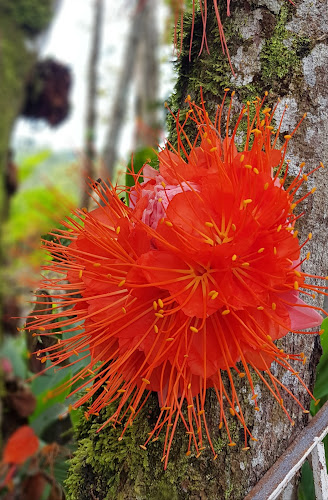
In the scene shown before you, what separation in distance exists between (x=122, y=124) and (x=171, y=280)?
123 inches

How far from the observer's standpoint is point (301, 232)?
61 cm

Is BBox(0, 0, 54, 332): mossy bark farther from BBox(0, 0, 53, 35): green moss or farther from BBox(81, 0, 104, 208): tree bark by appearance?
BBox(81, 0, 104, 208): tree bark

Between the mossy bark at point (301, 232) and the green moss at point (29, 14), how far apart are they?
73.8 inches

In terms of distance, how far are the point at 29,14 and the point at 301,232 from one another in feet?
7.17

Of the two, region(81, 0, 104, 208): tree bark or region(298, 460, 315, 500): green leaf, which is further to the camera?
region(81, 0, 104, 208): tree bark

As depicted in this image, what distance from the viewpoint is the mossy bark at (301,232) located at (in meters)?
0.53

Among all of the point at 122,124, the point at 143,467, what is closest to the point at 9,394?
the point at 143,467

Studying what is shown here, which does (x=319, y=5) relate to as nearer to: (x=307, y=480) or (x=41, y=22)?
(x=307, y=480)

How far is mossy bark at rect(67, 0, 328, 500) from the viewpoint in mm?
531

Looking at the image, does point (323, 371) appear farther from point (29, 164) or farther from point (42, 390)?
point (29, 164)

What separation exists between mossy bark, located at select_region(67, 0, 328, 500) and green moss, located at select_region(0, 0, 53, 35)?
73.8 inches

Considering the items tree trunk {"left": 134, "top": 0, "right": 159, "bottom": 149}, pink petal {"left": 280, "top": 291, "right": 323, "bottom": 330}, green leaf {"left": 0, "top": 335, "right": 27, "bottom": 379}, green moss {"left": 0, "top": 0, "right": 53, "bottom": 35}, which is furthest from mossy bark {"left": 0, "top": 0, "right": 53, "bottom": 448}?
pink petal {"left": 280, "top": 291, "right": 323, "bottom": 330}

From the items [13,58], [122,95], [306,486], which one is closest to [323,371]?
[306,486]

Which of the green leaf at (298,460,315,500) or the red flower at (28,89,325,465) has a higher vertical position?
the red flower at (28,89,325,465)
